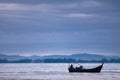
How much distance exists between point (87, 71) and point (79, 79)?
89.6 ft

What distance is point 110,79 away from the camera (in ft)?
254

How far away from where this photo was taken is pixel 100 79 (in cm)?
7781

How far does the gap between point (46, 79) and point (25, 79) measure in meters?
3.15

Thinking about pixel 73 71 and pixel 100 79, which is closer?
pixel 100 79

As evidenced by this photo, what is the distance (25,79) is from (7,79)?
8.68 feet

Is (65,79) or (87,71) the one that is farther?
(87,71)

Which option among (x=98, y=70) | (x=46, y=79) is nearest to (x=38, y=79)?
(x=46, y=79)

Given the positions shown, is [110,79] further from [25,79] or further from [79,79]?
[25,79]

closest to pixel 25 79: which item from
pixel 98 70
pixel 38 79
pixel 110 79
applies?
pixel 38 79

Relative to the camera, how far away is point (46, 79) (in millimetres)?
77062

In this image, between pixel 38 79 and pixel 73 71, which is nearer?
pixel 38 79

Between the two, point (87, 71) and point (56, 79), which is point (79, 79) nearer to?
point (56, 79)

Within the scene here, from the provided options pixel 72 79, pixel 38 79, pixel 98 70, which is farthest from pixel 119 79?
pixel 98 70

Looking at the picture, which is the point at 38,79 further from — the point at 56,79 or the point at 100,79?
the point at 100,79
